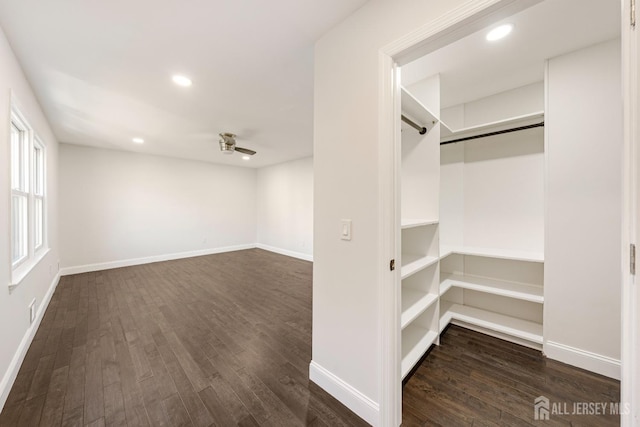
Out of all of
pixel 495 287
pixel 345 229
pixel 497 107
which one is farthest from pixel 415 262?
pixel 497 107

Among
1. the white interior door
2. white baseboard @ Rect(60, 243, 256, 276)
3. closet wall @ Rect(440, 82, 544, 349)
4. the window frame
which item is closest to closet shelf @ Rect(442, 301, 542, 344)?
closet wall @ Rect(440, 82, 544, 349)

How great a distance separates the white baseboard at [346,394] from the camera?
141 cm

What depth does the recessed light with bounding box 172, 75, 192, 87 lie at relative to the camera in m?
2.22

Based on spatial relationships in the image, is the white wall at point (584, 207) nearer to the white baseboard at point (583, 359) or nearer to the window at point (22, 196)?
the white baseboard at point (583, 359)

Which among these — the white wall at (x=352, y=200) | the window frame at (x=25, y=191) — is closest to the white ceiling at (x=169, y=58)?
the white wall at (x=352, y=200)

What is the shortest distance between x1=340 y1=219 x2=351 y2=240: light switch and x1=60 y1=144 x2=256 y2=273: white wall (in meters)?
5.62

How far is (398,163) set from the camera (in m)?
1.36

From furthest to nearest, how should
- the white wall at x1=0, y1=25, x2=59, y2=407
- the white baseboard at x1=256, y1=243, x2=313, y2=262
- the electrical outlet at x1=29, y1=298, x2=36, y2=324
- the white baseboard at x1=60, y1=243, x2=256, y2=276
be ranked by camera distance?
1. the white baseboard at x1=256, y1=243, x2=313, y2=262
2. the white baseboard at x1=60, y1=243, x2=256, y2=276
3. the electrical outlet at x1=29, y1=298, x2=36, y2=324
4. the white wall at x1=0, y1=25, x2=59, y2=407

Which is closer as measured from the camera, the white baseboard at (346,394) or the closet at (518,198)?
the white baseboard at (346,394)

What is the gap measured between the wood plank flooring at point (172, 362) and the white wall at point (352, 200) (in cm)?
29

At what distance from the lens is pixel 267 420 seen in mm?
1451

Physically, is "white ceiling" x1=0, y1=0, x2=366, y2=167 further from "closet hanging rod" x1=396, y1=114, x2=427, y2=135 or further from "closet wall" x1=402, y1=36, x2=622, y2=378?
"closet wall" x1=402, y1=36, x2=622, y2=378

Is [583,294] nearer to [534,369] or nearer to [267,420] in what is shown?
[534,369]

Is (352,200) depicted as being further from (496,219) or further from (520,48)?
(496,219)
